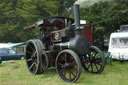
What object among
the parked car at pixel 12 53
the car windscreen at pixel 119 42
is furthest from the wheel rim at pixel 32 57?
the parked car at pixel 12 53

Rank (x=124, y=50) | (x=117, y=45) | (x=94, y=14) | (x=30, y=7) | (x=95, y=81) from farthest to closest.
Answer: (x=30, y=7)
(x=94, y=14)
(x=117, y=45)
(x=124, y=50)
(x=95, y=81)

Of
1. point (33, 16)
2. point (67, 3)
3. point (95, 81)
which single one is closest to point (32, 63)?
point (95, 81)

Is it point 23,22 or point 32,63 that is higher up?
point 23,22

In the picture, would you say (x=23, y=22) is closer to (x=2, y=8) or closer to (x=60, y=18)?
(x=2, y=8)

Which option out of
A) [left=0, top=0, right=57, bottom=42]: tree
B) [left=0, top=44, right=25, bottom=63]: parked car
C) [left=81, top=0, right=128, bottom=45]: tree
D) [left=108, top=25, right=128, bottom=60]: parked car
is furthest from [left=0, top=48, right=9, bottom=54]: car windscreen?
[left=108, top=25, right=128, bottom=60]: parked car

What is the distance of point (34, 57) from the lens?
19.2 feet

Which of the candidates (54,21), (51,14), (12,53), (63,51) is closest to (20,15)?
(51,14)

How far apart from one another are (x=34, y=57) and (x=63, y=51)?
1575 millimetres

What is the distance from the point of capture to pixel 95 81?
15.1 ft

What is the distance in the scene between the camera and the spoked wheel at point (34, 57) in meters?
5.43

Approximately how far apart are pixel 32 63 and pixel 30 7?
1137cm

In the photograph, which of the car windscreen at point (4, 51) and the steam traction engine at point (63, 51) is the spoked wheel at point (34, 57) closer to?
the steam traction engine at point (63, 51)

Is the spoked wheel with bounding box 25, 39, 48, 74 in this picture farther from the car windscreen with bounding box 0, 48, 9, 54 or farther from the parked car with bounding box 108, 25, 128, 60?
the car windscreen with bounding box 0, 48, 9, 54

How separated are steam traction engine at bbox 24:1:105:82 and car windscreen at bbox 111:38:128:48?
3305 mm
